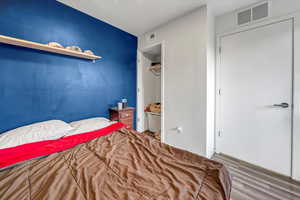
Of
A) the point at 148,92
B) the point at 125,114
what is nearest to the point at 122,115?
the point at 125,114

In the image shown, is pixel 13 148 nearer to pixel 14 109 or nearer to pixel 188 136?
pixel 14 109

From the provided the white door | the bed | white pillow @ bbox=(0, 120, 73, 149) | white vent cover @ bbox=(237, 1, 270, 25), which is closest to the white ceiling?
white vent cover @ bbox=(237, 1, 270, 25)

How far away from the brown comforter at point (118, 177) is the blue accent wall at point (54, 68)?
3.46ft

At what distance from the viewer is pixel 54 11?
1.72 metres

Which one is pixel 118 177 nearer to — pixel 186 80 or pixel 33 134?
pixel 33 134

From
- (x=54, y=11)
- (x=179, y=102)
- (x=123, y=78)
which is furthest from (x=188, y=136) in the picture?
(x=54, y=11)

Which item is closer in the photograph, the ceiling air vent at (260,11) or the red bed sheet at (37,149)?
the red bed sheet at (37,149)

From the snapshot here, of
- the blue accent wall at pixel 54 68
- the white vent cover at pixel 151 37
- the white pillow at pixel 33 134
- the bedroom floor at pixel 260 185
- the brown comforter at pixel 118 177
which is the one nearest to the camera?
the brown comforter at pixel 118 177

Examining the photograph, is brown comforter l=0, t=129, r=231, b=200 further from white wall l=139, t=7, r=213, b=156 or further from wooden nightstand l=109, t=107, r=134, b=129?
wooden nightstand l=109, t=107, r=134, b=129

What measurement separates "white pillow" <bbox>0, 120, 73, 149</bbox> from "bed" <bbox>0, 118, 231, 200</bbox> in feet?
1.01

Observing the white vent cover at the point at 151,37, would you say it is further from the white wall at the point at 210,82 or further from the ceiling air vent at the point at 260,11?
the ceiling air vent at the point at 260,11

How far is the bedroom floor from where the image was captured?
1336 millimetres

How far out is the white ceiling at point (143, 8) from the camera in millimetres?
1773

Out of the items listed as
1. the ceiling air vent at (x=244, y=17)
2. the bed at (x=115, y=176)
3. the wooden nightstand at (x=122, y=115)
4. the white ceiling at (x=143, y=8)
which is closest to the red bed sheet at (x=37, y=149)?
the bed at (x=115, y=176)
